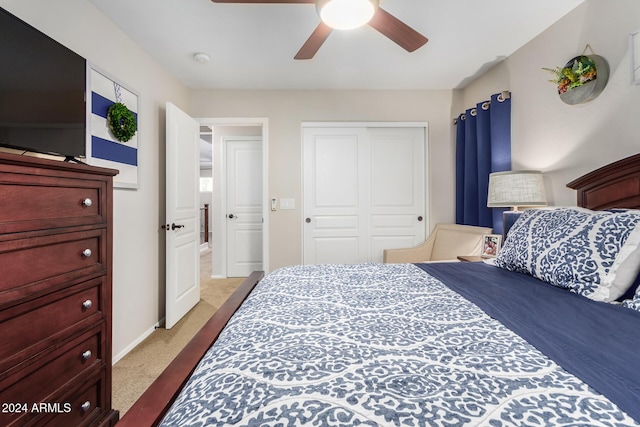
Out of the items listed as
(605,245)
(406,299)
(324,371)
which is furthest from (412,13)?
(324,371)

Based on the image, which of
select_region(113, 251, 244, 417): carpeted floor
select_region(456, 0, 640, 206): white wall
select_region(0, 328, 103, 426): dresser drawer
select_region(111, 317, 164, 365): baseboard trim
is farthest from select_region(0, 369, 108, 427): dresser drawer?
select_region(456, 0, 640, 206): white wall

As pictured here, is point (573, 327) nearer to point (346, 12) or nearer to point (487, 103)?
point (346, 12)

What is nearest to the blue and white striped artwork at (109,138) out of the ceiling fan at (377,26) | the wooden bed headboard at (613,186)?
the ceiling fan at (377,26)

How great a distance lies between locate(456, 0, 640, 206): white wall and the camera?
1.63 metres

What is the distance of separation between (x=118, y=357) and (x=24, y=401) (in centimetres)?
123

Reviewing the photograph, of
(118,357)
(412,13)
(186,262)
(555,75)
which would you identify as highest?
(412,13)

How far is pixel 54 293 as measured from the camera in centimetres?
110

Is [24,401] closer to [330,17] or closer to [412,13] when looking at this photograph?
[330,17]

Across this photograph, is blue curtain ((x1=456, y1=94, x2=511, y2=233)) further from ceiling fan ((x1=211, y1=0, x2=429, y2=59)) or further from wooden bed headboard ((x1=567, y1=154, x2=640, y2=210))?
ceiling fan ((x1=211, y1=0, x2=429, y2=59))

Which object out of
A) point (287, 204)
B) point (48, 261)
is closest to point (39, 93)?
point (48, 261)

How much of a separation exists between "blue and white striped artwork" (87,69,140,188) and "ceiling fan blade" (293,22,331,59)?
1.34 meters

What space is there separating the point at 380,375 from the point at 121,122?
233 cm

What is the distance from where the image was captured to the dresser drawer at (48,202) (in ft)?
3.11

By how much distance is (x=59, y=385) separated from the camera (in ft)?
3.72
